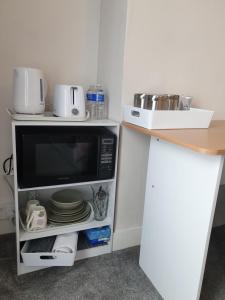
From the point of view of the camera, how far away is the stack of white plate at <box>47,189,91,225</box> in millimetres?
1514

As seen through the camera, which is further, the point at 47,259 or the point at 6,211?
the point at 6,211

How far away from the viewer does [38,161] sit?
1.30m

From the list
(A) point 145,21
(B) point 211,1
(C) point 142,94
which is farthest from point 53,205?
(B) point 211,1

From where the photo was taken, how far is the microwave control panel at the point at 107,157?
4.62 feet

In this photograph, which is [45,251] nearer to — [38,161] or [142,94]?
[38,161]

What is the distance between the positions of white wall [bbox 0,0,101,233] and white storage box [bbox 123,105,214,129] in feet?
1.66

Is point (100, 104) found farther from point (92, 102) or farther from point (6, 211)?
point (6, 211)

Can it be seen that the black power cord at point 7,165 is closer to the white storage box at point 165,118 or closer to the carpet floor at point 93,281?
the carpet floor at point 93,281

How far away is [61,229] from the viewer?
1464 mm

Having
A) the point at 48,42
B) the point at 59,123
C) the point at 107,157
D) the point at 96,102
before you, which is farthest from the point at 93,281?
the point at 48,42

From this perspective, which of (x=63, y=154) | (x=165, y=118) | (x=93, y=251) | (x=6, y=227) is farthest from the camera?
(x=6, y=227)

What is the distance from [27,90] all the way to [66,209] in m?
0.74

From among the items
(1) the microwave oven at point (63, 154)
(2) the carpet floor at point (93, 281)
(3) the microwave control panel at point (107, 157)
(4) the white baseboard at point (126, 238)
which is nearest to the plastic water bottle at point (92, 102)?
(1) the microwave oven at point (63, 154)

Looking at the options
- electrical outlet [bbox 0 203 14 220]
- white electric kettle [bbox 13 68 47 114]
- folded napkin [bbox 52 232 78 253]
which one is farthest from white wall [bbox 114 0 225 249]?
electrical outlet [bbox 0 203 14 220]
